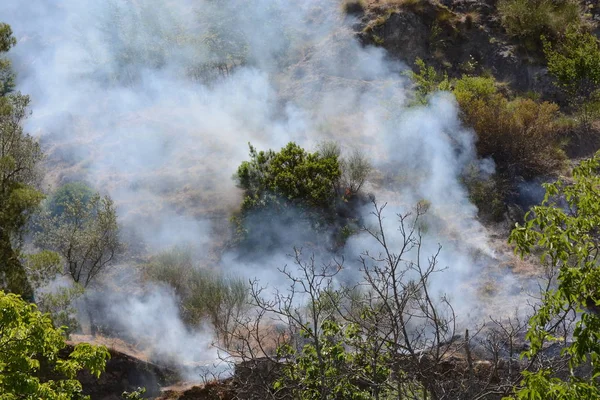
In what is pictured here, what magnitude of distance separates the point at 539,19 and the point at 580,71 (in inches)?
137

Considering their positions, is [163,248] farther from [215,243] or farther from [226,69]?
[226,69]

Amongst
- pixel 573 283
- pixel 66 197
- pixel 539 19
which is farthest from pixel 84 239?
pixel 539 19

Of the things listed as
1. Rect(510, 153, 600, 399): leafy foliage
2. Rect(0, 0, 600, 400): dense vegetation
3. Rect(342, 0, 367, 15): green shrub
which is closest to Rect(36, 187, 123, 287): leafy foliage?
Rect(0, 0, 600, 400): dense vegetation

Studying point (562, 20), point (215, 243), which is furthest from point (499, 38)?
point (215, 243)

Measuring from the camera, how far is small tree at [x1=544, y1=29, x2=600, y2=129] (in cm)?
1759

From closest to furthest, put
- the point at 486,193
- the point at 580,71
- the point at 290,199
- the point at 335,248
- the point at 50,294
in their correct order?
1. the point at 50,294
2. the point at 335,248
3. the point at 290,199
4. the point at 486,193
5. the point at 580,71

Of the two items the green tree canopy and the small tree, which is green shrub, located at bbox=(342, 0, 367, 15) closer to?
the small tree

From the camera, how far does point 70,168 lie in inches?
701

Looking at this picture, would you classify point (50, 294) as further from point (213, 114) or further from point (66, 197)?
point (213, 114)

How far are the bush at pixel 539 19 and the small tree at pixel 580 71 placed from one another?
1473 millimetres

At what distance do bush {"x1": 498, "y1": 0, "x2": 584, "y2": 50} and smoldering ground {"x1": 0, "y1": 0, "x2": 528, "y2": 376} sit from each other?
14.4ft

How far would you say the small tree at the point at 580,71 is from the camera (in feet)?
57.7

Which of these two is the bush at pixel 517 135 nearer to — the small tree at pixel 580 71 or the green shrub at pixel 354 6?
the small tree at pixel 580 71

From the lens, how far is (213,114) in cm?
1967
